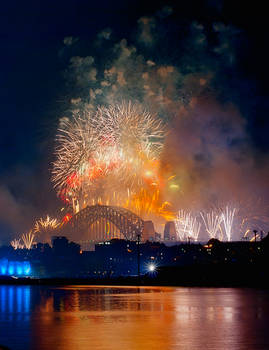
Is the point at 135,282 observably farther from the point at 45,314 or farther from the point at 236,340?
the point at 236,340

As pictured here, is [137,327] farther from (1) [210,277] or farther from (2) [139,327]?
(1) [210,277]

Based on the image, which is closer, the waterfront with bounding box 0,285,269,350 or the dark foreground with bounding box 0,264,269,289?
the waterfront with bounding box 0,285,269,350

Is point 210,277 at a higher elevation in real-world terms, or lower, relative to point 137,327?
higher

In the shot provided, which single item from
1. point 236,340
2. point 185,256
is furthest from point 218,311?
point 185,256

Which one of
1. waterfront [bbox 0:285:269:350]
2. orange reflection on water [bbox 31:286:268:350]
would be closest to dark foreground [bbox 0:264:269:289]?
orange reflection on water [bbox 31:286:268:350]

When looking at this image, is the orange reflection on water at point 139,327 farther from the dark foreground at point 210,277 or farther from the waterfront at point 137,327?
the dark foreground at point 210,277

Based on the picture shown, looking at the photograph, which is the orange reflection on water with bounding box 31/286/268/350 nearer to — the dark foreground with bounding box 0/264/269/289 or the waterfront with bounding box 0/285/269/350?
→ the waterfront with bounding box 0/285/269/350

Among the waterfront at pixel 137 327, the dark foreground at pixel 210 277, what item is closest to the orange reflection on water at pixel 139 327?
the waterfront at pixel 137 327

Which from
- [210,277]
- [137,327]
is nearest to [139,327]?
[137,327]

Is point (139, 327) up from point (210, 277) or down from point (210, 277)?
down

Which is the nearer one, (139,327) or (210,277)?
(139,327)

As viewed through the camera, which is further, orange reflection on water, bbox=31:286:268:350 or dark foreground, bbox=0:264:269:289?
dark foreground, bbox=0:264:269:289

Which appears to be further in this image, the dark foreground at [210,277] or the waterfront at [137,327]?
the dark foreground at [210,277]
